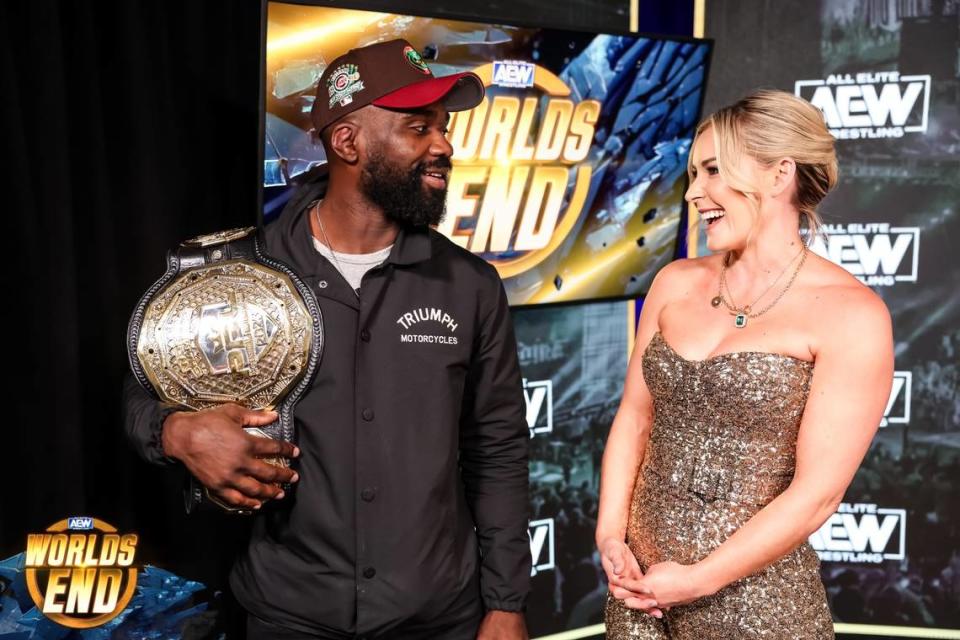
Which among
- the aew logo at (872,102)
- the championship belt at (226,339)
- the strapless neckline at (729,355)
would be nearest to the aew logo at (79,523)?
the championship belt at (226,339)

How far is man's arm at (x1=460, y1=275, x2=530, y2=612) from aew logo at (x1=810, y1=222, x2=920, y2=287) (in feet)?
7.29

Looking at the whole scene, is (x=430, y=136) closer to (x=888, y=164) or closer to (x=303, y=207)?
Result: (x=303, y=207)

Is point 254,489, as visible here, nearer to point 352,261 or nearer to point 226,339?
point 226,339

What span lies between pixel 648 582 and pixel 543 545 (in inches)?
82.7

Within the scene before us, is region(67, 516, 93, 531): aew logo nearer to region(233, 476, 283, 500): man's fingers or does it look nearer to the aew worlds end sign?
region(233, 476, 283, 500): man's fingers

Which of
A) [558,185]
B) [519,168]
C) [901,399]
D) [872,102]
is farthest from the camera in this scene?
[901,399]

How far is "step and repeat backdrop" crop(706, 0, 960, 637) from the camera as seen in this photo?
370 cm

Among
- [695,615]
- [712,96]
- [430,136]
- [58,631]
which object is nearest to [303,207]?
[430,136]

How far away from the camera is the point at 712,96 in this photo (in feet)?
12.5

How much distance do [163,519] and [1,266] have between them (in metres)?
0.81

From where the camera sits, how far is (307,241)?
6.12ft

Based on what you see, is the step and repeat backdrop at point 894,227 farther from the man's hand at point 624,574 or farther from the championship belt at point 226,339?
the championship belt at point 226,339

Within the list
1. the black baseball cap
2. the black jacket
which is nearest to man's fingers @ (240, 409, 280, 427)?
the black jacket

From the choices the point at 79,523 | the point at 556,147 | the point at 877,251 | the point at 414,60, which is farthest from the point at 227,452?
the point at 877,251
